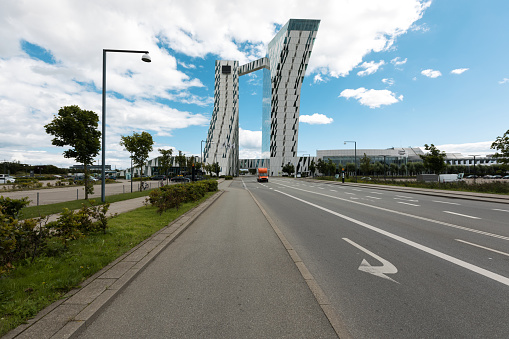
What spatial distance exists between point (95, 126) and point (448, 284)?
19.3 m

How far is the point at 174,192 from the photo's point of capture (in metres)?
12.0

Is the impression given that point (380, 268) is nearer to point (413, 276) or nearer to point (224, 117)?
point (413, 276)

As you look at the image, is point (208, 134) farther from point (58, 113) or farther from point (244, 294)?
point (244, 294)

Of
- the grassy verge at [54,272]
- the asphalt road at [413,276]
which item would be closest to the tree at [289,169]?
the asphalt road at [413,276]

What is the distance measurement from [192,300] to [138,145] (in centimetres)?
A: 2602

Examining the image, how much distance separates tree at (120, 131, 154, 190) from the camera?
26172 mm

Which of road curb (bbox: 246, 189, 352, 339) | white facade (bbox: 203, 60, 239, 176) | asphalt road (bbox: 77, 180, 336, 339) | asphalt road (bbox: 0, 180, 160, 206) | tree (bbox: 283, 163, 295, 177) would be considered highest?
white facade (bbox: 203, 60, 239, 176)

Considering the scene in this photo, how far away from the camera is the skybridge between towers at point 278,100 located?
117 meters

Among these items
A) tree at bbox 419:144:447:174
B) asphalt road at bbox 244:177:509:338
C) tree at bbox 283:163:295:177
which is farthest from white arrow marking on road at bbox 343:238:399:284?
tree at bbox 283:163:295:177

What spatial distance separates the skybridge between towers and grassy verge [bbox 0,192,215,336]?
109 m

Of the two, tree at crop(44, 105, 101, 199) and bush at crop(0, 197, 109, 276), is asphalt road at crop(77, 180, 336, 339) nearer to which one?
bush at crop(0, 197, 109, 276)

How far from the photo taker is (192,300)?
354cm

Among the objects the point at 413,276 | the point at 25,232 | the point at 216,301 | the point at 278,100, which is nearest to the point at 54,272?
the point at 25,232

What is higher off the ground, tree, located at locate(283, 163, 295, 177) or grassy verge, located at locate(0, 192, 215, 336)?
tree, located at locate(283, 163, 295, 177)
